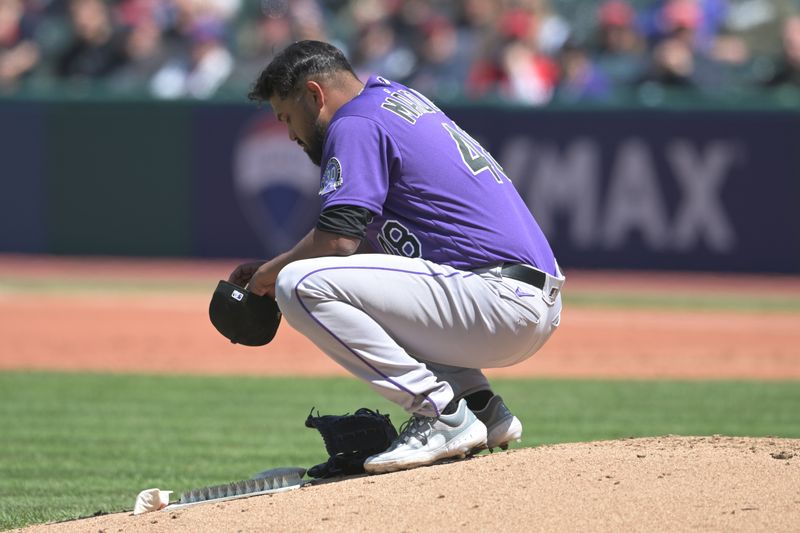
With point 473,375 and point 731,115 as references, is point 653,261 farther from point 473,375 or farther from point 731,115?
point 473,375

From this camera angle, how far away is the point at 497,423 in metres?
4.96

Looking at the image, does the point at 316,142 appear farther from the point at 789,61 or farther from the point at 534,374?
the point at 789,61

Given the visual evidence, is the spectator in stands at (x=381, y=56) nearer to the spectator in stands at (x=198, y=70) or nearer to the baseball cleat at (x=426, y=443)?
the spectator in stands at (x=198, y=70)

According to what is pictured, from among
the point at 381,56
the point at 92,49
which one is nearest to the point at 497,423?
the point at 381,56

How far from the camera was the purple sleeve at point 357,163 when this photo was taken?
4.31 meters

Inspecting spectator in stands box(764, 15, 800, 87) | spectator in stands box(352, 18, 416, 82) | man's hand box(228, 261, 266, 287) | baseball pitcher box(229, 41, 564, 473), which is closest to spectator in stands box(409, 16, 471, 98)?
spectator in stands box(352, 18, 416, 82)

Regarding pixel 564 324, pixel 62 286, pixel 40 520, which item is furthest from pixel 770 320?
pixel 40 520

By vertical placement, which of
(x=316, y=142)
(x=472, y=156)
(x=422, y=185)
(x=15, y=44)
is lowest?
(x=422, y=185)

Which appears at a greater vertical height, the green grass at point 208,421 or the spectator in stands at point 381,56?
the spectator in stands at point 381,56

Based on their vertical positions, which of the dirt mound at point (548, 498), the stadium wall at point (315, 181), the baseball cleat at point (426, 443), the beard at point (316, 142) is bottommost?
the dirt mound at point (548, 498)

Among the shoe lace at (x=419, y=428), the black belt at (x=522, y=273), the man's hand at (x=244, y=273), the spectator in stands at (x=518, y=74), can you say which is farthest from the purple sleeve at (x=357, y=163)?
the spectator in stands at (x=518, y=74)

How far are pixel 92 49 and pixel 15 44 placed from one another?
1721 millimetres

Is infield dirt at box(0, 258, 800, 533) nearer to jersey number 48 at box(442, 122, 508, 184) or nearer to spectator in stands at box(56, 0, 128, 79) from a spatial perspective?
jersey number 48 at box(442, 122, 508, 184)

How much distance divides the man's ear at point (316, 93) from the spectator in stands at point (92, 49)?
1297cm
